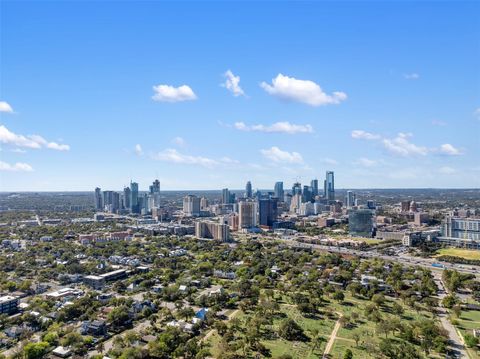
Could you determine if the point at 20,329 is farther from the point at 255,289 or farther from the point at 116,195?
the point at 116,195

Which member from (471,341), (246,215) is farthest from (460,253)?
(246,215)

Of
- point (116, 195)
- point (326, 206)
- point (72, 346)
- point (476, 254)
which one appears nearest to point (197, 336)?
point (72, 346)

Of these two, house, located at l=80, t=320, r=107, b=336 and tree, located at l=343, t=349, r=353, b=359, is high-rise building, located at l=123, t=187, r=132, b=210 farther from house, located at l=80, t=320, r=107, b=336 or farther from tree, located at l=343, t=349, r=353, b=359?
tree, located at l=343, t=349, r=353, b=359

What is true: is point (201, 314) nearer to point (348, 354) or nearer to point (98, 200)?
point (348, 354)

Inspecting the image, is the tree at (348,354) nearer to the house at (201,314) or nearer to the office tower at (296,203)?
the house at (201,314)

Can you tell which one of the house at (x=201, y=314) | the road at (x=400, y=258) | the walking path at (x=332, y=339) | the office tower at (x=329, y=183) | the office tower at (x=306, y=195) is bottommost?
the walking path at (x=332, y=339)

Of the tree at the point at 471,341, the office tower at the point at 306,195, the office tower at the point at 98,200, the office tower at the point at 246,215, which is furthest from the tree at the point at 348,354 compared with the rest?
the office tower at the point at 98,200

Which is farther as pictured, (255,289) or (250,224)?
(250,224)
